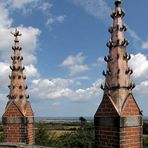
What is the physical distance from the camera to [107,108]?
812cm

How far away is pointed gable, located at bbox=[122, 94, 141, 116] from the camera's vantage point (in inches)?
310

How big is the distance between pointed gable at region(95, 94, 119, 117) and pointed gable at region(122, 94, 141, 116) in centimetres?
22

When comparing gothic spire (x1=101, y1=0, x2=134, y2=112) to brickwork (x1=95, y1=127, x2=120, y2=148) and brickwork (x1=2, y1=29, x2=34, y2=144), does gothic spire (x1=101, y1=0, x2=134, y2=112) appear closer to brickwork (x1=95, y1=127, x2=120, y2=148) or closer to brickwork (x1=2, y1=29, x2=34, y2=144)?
brickwork (x1=95, y1=127, x2=120, y2=148)

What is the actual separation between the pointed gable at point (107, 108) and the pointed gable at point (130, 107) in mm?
222

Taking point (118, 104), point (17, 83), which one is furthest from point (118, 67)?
point (17, 83)

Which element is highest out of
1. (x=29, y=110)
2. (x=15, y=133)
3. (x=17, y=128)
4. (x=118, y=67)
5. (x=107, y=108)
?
(x=118, y=67)

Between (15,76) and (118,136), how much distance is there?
4.79 m

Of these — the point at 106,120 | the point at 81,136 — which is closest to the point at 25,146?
the point at 106,120

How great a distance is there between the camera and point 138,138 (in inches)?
316

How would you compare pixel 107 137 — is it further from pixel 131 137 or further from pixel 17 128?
pixel 17 128

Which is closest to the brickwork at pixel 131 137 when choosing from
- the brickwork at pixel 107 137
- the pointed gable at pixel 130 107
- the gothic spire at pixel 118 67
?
the brickwork at pixel 107 137

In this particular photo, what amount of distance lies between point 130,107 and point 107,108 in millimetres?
525

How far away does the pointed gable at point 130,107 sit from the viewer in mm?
7883

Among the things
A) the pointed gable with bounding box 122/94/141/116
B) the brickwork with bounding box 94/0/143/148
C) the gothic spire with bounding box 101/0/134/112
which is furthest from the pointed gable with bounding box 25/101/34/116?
the pointed gable with bounding box 122/94/141/116
